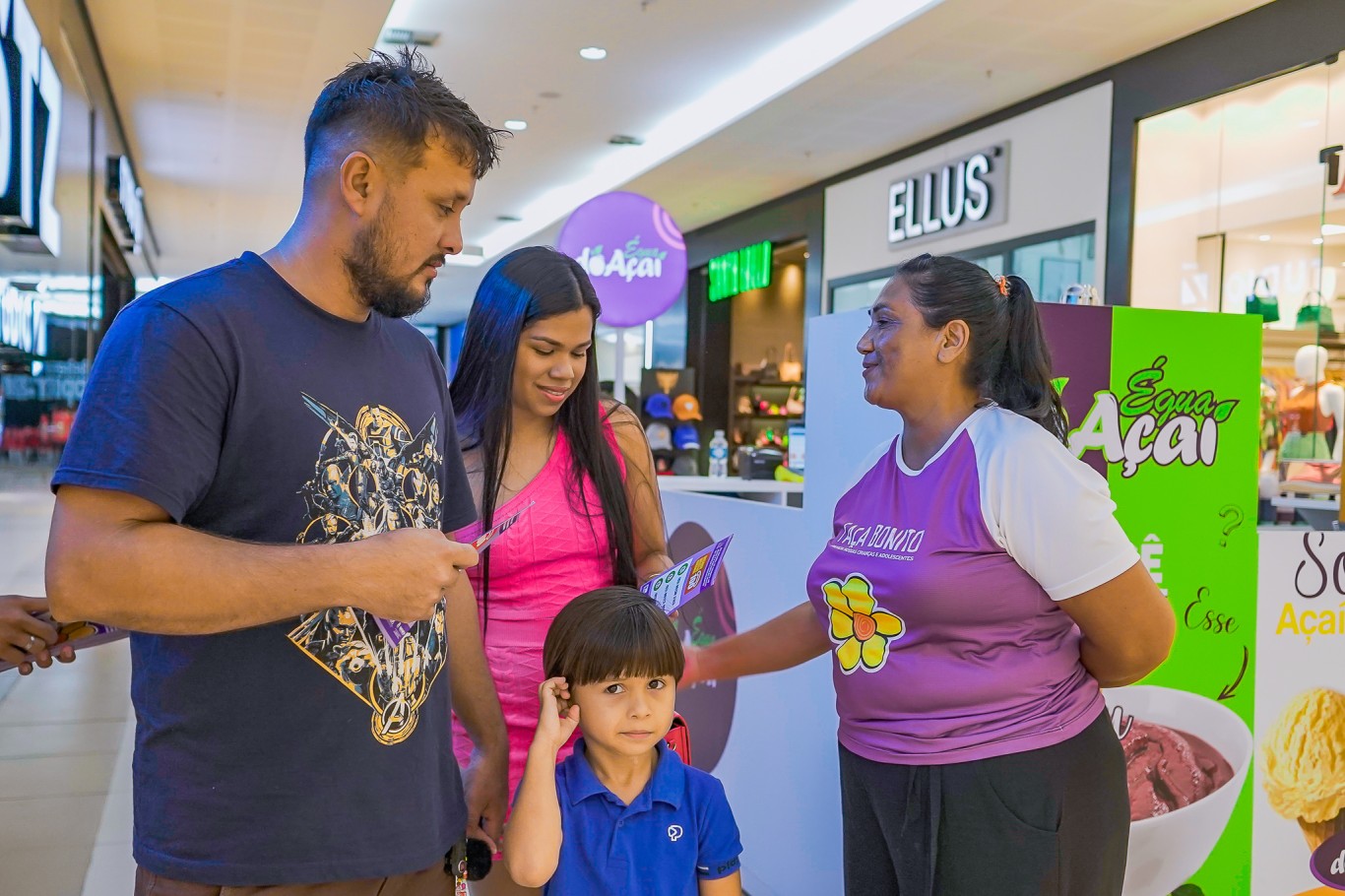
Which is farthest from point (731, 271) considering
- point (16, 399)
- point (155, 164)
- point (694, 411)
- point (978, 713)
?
point (978, 713)

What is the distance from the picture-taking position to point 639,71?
8555 millimetres

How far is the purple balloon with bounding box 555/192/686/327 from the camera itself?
4.71 meters

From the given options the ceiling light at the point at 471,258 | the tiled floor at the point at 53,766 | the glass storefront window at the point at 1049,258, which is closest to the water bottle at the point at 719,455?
the glass storefront window at the point at 1049,258

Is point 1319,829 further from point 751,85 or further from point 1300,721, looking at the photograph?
point 751,85

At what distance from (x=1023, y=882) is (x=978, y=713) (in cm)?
25

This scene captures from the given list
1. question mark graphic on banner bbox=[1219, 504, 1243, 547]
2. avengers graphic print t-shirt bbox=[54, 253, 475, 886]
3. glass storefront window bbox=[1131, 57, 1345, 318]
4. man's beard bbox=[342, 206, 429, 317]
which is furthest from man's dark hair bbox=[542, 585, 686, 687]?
glass storefront window bbox=[1131, 57, 1345, 318]

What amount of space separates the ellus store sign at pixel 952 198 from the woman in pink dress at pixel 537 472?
24.1 ft

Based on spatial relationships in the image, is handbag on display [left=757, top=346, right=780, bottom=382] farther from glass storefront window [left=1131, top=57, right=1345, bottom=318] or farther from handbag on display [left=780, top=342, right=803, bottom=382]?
glass storefront window [left=1131, top=57, right=1345, bottom=318]

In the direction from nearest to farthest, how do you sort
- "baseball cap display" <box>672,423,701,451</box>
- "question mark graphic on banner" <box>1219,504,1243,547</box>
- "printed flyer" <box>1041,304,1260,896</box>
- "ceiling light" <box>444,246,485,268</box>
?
"printed flyer" <box>1041,304,1260,896</box> → "question mark graphic on banner" <box>1219,504,1243,547</box> → "baseball cap display" <box>672,423,701,451</box> → "ceiling light" <box>444,246,485,268</box>

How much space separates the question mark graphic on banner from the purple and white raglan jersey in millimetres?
1001

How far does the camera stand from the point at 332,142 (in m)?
1.27

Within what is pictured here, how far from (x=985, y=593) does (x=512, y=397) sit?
0.84 m

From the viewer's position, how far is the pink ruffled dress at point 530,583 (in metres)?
1.72

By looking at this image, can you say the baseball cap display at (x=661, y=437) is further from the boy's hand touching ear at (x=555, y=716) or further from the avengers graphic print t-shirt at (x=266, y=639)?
the avengers graphic print t-shirt at (x=266, y=639)
